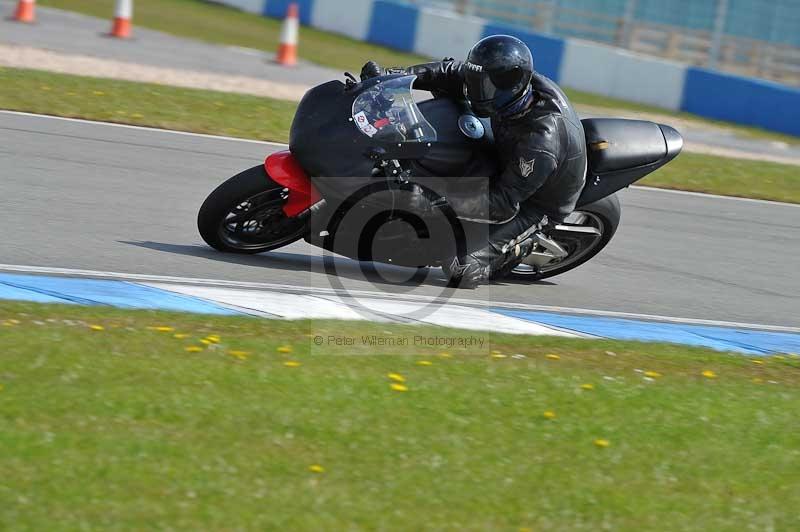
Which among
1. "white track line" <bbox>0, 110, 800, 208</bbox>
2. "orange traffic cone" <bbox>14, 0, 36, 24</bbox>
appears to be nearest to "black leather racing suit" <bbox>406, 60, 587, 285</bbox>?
"white track line" <bbox>0, 110, 800, 208</bbox>

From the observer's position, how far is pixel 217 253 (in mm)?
7262

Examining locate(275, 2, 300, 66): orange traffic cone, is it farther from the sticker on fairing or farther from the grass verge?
the sticker on fairing

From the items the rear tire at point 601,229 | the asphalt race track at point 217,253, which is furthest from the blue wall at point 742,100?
the rear tire at point 601,229

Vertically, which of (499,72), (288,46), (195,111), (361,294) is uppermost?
(499,72)

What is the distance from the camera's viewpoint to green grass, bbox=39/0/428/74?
1995cm

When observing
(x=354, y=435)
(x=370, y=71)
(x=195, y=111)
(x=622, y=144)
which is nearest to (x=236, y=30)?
(x=195, y=111)

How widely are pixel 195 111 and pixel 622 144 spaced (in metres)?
6.11

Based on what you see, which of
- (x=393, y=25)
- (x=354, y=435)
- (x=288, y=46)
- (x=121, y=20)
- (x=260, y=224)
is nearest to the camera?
(x=354, y=435)

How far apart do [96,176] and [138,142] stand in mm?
1548

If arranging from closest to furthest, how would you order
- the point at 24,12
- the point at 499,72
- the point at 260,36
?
the point at 499,72 < the point at 24,12 < the point at 260,36

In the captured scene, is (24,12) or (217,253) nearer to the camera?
(217,253)

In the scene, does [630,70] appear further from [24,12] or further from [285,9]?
[24,12]

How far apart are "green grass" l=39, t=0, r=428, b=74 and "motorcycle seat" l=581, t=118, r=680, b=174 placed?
11.3 metres

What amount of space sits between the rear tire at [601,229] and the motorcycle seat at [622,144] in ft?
1.29
